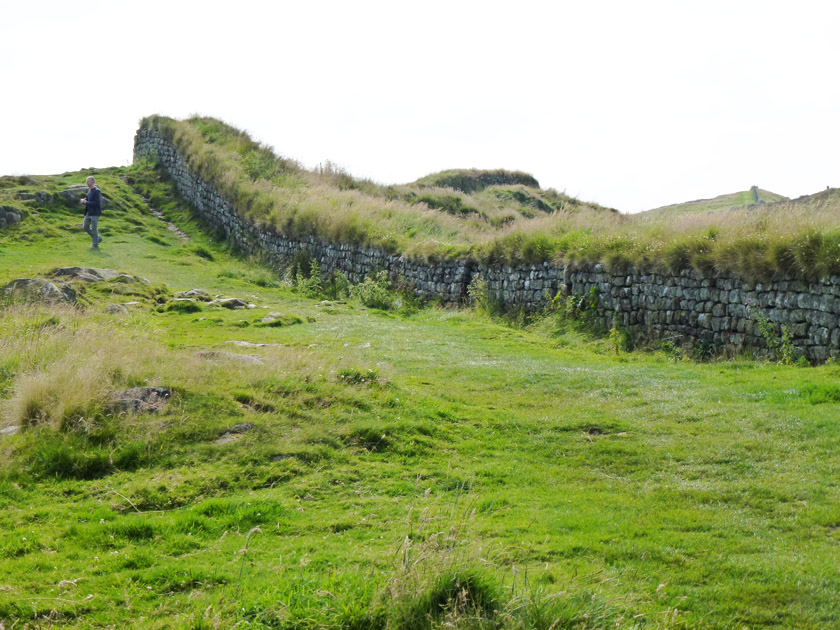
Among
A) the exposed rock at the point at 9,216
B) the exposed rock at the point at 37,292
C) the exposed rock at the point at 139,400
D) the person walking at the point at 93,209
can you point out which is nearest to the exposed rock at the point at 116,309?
the exposed rock at the point at 37,292

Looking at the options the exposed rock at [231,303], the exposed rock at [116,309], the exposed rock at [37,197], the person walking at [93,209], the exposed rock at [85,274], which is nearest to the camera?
the exposed rock at [116,309]

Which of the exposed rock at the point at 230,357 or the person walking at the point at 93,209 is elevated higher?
the person walking at the point at 93,209

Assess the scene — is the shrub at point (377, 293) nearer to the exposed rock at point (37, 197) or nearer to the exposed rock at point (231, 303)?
the exposed rock at point (231, 303)

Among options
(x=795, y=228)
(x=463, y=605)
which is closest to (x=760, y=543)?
(x=463, y=605)

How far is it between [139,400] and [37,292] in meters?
7.68

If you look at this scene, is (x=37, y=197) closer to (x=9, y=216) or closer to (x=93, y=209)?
(x=9, y=216)

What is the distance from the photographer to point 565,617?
13.2 feet

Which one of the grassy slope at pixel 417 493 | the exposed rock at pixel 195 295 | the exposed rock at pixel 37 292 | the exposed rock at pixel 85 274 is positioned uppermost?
the exposed rock at pixel 85 274

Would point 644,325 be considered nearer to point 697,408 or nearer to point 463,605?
point 697,408

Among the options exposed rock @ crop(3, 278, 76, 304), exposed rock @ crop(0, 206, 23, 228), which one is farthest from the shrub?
exposed rock @ crop(0, 206, 23, 228)

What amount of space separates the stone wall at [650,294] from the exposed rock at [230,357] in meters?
8.62

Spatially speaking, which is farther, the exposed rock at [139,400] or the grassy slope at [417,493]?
the exposed rock at [139,400]

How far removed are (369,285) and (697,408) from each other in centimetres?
1334

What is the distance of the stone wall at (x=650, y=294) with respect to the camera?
12.4 metres
